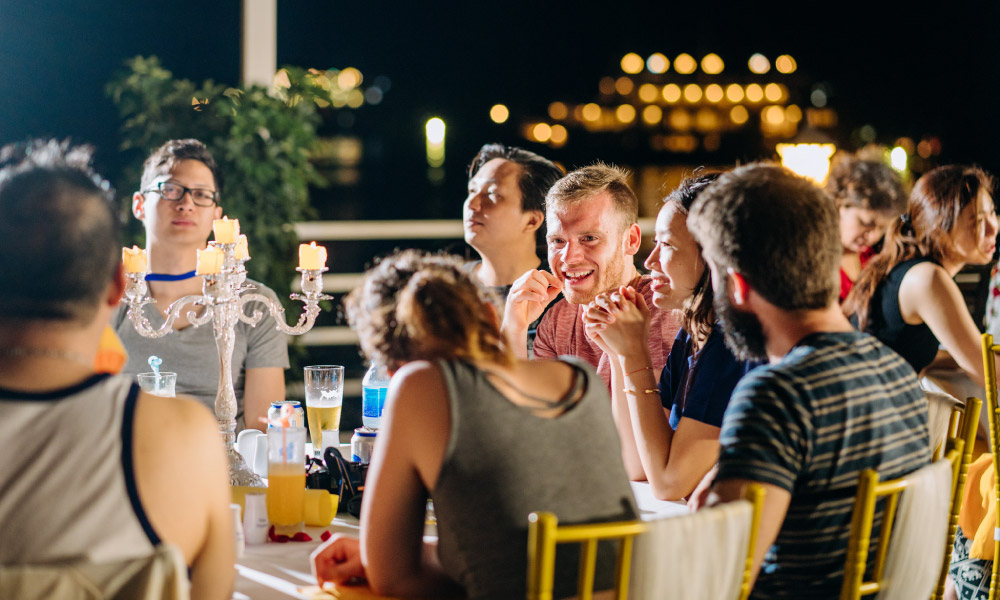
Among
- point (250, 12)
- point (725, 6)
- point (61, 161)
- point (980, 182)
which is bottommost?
point (61, 161)

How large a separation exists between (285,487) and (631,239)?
1420 mm

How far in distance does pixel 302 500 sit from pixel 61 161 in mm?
788

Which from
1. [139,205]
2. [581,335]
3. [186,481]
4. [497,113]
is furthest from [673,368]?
[497,113]

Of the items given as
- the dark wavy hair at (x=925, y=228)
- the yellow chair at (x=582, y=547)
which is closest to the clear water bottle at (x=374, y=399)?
the yellow chair at (x=582, y=547)

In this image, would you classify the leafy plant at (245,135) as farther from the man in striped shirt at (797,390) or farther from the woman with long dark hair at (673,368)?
the man in striped shirt at (797,390)

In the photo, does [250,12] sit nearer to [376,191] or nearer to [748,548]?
[376,191]

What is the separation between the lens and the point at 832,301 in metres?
1.44

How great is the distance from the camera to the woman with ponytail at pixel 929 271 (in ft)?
9.52

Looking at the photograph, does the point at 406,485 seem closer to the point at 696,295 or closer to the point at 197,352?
the point at 696,295

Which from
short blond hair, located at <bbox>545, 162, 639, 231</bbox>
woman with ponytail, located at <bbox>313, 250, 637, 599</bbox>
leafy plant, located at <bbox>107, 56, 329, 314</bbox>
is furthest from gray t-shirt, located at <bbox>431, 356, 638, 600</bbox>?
leafy plant, located at <bbox>107, 56, 329, 314</bbox>

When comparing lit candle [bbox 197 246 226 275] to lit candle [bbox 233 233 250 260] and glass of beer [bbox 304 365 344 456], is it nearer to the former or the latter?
lit candle [bbox 233 233 250 260]

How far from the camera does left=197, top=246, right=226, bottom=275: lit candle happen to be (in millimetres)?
1991

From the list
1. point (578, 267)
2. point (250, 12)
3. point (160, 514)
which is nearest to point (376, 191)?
point (250, 12)

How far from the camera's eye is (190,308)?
2.81 meters
